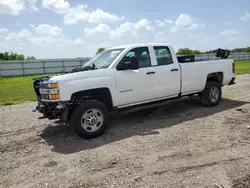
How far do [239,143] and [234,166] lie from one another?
41.5 inches

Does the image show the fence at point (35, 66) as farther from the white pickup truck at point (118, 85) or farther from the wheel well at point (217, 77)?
the white pickup truck at point (118, 85)

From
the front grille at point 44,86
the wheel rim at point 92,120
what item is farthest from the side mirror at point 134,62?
the front grille at point 44,86

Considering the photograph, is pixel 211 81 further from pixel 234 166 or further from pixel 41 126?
pixel 41 126

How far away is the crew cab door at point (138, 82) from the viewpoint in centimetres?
581

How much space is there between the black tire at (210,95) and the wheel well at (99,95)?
3.41 meters

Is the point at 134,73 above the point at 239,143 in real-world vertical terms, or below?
above

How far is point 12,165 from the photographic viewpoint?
423 cm

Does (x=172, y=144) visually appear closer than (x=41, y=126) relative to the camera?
Yes

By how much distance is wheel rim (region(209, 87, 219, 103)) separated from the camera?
7.88 meters

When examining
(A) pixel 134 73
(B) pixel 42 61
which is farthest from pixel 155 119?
(B) pixel 42 61

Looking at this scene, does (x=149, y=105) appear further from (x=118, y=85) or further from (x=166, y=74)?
(x=118, y=85)

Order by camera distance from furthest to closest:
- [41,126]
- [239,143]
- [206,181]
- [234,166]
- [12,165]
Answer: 1. [41,126]
2. [239,143]
3. [12,165]
4. [234,166]
5. [206,181]

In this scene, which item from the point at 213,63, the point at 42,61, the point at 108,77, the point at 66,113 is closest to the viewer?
the point at 66,113

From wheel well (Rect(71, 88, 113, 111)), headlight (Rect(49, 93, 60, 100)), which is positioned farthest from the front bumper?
wheel well (Rect(71, 88, 113, 111))
